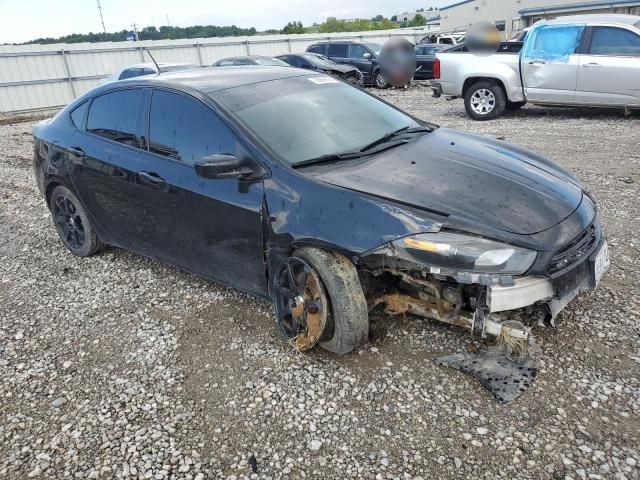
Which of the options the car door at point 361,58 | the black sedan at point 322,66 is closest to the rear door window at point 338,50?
the car door at point 361,58

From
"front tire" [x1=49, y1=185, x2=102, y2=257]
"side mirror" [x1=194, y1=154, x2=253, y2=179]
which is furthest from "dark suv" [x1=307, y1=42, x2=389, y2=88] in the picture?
"side mirror" [x1=194, y1=154, x2=253, y2=179]

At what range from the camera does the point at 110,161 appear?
12.8ft

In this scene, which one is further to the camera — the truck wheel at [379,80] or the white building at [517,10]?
the white building at [517,10]

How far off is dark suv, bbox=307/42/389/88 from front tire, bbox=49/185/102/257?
45.3 feet

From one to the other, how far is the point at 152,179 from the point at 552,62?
8068 mm

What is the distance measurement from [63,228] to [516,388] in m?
4.08

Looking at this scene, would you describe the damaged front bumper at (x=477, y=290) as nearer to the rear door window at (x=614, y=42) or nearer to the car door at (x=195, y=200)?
the car door at (x=195, y=200)

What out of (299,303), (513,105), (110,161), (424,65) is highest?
(110,161)

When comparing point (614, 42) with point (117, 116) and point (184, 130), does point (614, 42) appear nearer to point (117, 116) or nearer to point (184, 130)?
point (184, 130)

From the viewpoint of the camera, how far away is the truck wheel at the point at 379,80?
1693cm

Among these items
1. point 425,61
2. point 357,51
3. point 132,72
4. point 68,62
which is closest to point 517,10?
point 425,61

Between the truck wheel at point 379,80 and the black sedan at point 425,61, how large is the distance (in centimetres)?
→ 131

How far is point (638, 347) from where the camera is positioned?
2.89m

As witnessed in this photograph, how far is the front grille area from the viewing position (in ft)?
8.53
